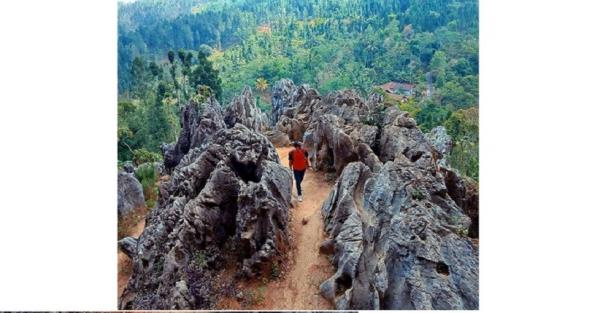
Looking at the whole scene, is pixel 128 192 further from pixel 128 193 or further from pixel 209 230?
pixel 209 230

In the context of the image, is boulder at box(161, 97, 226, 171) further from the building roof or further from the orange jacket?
the building roof

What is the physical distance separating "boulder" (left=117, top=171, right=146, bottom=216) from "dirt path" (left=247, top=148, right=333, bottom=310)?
2196mm

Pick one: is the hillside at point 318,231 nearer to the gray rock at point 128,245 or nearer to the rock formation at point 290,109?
the gray rock at point 128,245

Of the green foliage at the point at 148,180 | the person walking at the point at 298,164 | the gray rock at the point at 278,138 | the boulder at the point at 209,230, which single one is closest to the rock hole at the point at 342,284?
the boulder at the point at 209,230

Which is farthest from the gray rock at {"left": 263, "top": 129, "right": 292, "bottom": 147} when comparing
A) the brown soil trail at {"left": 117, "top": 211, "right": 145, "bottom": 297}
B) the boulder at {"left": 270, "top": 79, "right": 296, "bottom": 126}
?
the brown soil trail at {"left": 117, "top": 211, "right": 145, "bottom": 297}

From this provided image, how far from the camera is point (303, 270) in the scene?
5.95 m

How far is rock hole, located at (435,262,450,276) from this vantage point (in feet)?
17.3

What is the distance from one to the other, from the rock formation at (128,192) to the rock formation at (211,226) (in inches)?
17.8

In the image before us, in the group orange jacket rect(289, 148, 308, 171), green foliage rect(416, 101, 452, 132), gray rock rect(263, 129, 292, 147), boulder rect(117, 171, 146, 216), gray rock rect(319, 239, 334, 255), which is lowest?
gray rock rect(319, 239, 334, 255)

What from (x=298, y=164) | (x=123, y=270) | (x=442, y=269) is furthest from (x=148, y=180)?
(x=442, y=269)

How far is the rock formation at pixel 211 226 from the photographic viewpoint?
19.4 feet
